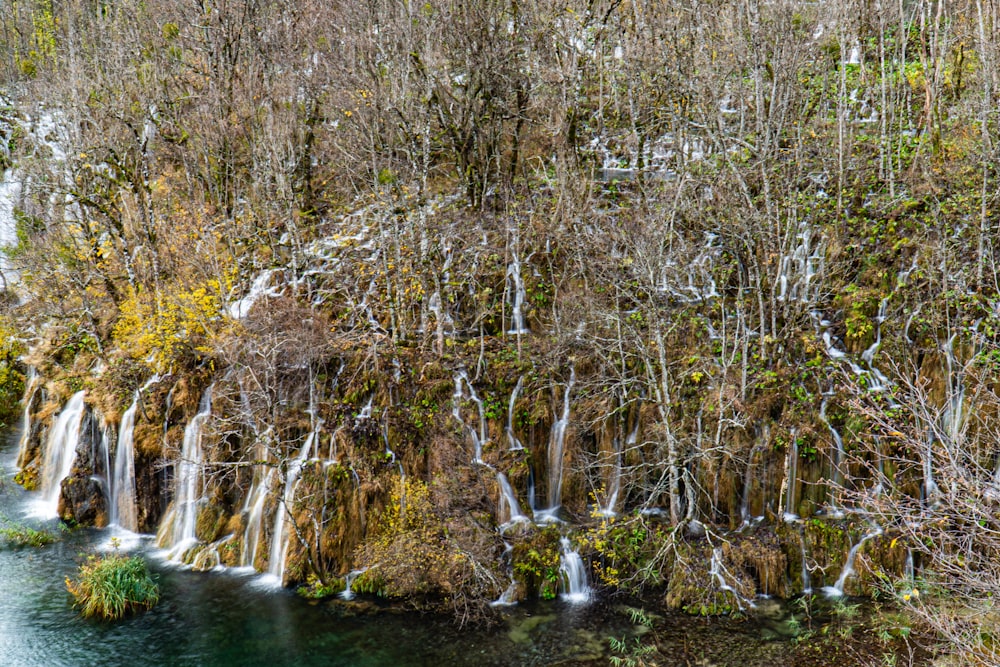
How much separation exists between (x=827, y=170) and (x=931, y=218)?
3.77 m

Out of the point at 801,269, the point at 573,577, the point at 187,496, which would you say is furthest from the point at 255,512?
the point at 801,269

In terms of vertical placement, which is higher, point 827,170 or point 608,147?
point 608,147

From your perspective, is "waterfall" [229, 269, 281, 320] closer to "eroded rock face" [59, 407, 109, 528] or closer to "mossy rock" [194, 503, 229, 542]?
"eroded rock face" [59, 407, 109, 528]

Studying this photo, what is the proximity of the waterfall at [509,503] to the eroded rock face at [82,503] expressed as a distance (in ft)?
41.2

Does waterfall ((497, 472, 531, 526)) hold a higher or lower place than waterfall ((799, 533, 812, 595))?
higher

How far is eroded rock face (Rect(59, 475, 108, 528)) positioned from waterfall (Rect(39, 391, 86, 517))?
0.66 m

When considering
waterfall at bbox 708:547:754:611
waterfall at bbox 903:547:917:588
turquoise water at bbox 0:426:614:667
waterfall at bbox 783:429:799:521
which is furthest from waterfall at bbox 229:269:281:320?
waterfall at bbox 903:547:917:588

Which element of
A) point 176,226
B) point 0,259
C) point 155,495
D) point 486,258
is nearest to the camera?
point 155,495

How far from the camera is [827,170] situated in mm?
21328

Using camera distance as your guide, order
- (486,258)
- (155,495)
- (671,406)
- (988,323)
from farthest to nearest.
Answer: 1. (486,258)
2. (155,495)
3. (671,406)
4. (988,323)

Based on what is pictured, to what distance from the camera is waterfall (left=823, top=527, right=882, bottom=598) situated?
1502 cm

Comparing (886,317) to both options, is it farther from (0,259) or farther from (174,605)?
(0,259)

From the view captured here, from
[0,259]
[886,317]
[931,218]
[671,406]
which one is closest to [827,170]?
[931,218]

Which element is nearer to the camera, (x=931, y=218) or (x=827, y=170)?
(x=931, y=218)
